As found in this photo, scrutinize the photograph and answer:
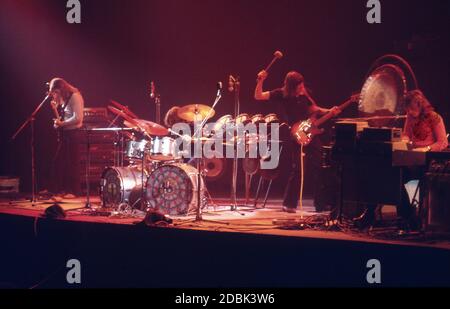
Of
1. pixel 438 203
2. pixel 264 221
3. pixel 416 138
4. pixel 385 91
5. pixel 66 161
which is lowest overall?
pixel 264 221

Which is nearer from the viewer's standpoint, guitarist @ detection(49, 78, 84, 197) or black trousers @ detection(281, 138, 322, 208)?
black trousers @ detection(281, 138, 322, 208)

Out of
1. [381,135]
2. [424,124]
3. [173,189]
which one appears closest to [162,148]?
[173,189]

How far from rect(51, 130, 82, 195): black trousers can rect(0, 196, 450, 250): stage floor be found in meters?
0.69

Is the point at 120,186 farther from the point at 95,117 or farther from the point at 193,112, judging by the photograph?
the point at 95,117

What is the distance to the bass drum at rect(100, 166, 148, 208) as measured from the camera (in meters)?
9.34

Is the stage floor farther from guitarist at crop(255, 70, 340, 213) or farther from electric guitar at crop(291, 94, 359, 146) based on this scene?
electric guitar at crop(291, 94, 359, 146)

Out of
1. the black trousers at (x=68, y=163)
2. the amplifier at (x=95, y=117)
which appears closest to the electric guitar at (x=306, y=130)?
the amplifier at (x=95, y=117)

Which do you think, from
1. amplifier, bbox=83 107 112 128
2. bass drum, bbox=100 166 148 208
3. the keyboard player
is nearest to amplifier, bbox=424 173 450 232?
the keyboard player

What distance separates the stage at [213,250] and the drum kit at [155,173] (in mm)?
296

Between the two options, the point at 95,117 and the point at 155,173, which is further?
the point at 95,117

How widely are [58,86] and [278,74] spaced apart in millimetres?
3962

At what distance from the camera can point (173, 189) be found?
8898 millimetres

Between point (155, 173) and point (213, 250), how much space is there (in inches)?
74.9

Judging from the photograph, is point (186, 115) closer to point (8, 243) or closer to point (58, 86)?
point (58, 86)
